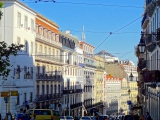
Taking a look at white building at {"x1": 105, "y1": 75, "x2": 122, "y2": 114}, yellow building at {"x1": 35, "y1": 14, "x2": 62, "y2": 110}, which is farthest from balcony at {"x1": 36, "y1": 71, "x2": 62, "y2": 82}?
white building at {"x1": 105, "y1": 75, "x2": 122, "y2": 114}

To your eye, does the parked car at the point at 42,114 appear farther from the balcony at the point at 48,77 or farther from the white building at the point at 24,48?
the balcony at the point at 48,77

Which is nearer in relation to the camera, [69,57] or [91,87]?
[69,57]

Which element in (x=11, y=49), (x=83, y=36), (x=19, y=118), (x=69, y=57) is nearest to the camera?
(x=11, y=49)

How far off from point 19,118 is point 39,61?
30324 millimetres

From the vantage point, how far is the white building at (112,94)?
12200cm

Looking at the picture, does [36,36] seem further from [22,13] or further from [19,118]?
[19,118]

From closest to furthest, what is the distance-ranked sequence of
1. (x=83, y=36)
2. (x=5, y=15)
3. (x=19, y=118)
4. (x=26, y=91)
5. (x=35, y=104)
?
(x=19, y=118) < (x=5, y=15) < (x=26, y=91) < (x=35, y=104) < (x=83, y=36)

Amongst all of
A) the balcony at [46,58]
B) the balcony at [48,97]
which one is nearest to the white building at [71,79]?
the balcony at [46,58]

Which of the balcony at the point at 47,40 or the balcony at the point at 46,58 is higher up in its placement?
the balcony at the point at 47,40

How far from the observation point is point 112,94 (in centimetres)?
12638

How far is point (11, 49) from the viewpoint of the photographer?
22.2m

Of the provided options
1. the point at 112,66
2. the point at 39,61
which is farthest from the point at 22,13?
the point at 112,66

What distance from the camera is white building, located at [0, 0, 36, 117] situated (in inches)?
1881

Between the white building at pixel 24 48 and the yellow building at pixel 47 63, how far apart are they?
121 inches
